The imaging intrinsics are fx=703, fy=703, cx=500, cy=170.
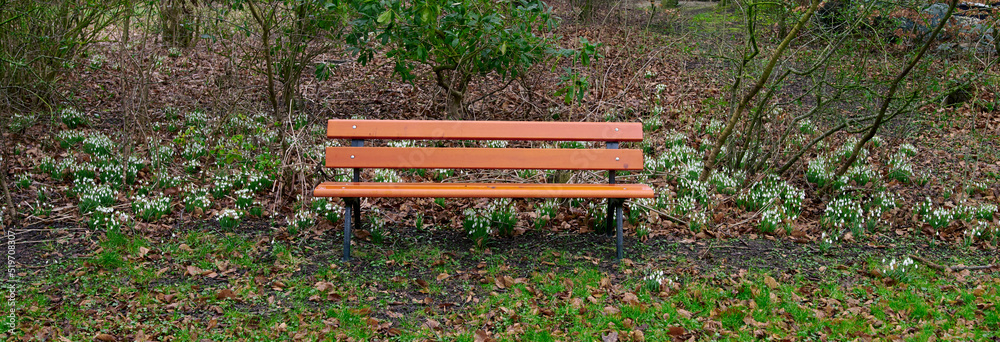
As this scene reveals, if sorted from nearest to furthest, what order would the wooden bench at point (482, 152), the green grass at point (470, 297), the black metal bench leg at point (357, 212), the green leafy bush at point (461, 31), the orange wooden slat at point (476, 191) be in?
1. the green grass at point (470, 297)
2. the orange wooden slat at point (476, 191)
3. the wooden bench at point (482, 152)
4. the black metal bench leg at point (357, 212)
5. the green leafy bush at point (461, 31)

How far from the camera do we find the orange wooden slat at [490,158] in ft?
14.6

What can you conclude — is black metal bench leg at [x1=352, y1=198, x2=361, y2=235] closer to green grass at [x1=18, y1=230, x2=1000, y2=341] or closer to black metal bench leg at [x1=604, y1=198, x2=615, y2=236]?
green grass at [x1=18, y1=230, x2=1000, y2=341]

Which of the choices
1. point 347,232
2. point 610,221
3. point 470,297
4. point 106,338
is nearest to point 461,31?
point 610,221

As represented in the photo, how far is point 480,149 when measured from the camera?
4480mm

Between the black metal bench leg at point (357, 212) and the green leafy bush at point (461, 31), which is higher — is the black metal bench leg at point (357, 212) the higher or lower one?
the lower one

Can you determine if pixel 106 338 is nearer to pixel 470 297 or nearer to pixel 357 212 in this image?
pixel 470 297

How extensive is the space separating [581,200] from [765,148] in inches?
83.3

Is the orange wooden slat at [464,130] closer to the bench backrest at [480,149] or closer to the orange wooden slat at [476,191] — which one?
the bench backrest at [480,149]

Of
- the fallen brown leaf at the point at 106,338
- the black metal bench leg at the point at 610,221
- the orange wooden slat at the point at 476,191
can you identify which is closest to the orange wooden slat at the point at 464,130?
the orange wooden slat at the point at 476,191

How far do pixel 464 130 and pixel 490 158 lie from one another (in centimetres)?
25

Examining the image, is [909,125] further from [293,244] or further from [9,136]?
[9,136]

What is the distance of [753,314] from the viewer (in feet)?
11.3

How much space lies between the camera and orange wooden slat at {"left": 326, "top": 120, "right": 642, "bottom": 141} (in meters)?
4.39

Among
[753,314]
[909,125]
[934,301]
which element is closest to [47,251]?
[753,314]
